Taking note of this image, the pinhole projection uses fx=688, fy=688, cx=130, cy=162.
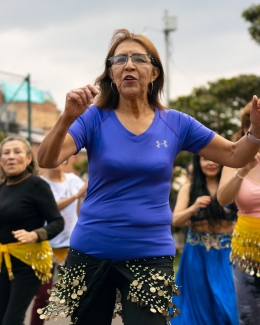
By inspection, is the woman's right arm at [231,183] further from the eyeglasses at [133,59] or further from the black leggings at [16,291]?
the black leggings at [16,291]

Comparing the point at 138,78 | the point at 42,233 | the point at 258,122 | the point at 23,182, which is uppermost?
the point at 138,78

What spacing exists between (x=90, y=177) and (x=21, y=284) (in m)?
2.27

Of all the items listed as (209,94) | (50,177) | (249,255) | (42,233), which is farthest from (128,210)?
(209,94)

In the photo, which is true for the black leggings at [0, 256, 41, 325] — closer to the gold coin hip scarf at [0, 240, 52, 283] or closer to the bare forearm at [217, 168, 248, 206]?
the gold coin hip scarf at [0, 240, 52, 283]

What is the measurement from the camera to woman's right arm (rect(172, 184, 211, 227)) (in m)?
6.55

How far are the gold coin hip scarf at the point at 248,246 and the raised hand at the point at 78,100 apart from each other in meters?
2.19

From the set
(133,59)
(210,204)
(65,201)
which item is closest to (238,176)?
(133,59)

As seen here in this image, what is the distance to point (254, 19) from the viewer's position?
19406 mm

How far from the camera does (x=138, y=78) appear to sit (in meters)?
3.74

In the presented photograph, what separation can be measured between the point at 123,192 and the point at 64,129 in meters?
0.49

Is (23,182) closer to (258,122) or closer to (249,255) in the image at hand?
(249,255)

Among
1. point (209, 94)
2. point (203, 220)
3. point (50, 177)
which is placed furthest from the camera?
point (209, 94)

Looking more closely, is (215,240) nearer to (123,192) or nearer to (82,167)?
(123,192)

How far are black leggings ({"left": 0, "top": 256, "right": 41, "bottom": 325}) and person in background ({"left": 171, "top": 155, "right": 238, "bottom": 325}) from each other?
1.59 m
